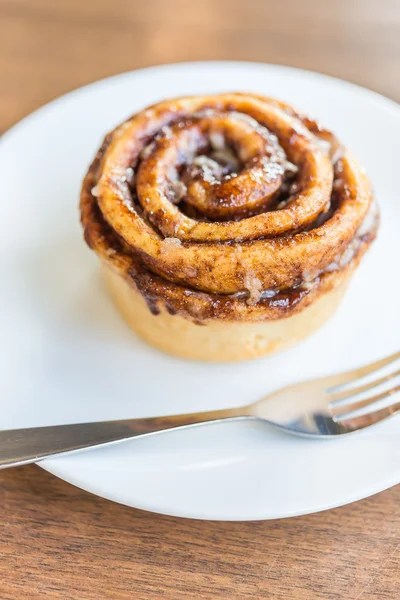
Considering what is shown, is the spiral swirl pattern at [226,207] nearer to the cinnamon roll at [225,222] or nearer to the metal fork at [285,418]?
the cinnamon roll at [225,222]

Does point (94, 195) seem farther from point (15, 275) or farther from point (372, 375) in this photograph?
point (372, 375)

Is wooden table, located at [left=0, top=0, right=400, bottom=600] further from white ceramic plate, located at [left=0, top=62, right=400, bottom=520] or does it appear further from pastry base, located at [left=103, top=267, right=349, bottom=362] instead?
pastry base, located at [left=103, top=267, right=349, bottom=362]

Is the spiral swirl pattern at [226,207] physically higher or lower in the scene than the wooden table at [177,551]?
higher

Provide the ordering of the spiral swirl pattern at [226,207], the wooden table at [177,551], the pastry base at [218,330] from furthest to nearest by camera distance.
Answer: the pastry base at [218,330] → the spiral swirl pattern at [226,207] → the wooden table at [177,551]

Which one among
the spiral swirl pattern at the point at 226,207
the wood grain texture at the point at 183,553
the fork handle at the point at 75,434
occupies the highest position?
the spiral swirl pattern at the point at 226,207

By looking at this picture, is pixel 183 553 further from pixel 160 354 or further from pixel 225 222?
pixel 225 222

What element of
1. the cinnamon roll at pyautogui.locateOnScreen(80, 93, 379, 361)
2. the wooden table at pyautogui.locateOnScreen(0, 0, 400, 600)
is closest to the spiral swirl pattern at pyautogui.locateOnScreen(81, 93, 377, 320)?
the cinnamon roll at pyautogui.locateOnScreen(80, 93, 379, 361)

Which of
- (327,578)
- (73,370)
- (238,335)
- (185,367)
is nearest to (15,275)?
(73,370)

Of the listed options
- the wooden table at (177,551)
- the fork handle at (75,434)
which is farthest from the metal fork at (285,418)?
the wooden table at (177,551)
